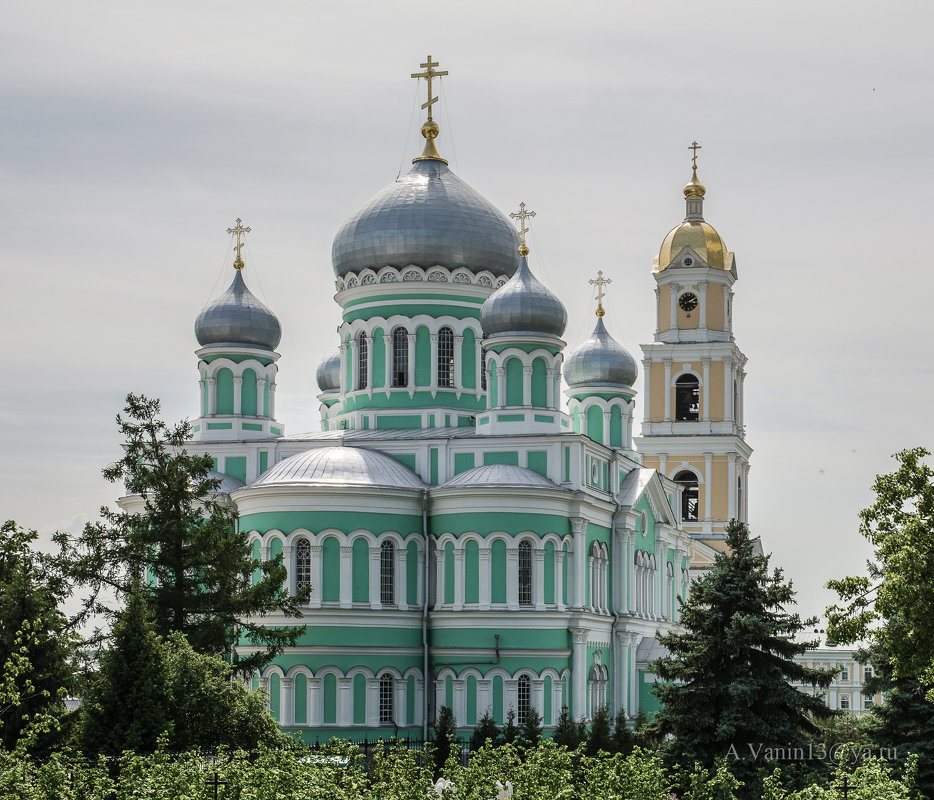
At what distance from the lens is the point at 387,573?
3669 cm

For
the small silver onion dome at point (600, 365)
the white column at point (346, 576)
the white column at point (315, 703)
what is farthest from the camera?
the small silver onion dome at point (600, 365)

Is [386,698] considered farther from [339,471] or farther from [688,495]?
[688,495]

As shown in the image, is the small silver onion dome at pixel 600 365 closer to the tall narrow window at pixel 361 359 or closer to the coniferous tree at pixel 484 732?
the tall narrow window at pixel 361 359

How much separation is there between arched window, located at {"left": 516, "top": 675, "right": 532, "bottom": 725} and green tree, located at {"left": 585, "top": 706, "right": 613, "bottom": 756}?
1.53 meters

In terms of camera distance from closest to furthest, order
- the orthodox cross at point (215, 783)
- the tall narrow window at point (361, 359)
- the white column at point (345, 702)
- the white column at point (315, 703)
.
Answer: the orthodox cross at point (215, 783), the white column at point (315, 703), the white column at point (345, 702), the tall narrow window at point (361, 359)

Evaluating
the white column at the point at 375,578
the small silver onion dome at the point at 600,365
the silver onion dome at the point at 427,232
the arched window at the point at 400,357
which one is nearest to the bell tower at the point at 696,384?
the small silver onion dome at the point at 600,365

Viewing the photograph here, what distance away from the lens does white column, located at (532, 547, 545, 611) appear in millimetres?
36219

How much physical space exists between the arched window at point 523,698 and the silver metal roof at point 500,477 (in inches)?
176

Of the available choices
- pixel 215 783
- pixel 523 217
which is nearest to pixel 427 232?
pixel 523 217

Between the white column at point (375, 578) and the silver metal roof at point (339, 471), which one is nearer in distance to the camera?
the white column at point (375, 578)

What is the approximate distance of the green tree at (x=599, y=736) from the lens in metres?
33.7

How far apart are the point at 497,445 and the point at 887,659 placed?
13.6 m

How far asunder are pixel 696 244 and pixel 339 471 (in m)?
21.7

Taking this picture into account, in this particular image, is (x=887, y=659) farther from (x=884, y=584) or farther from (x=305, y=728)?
(x=305, y=728)
